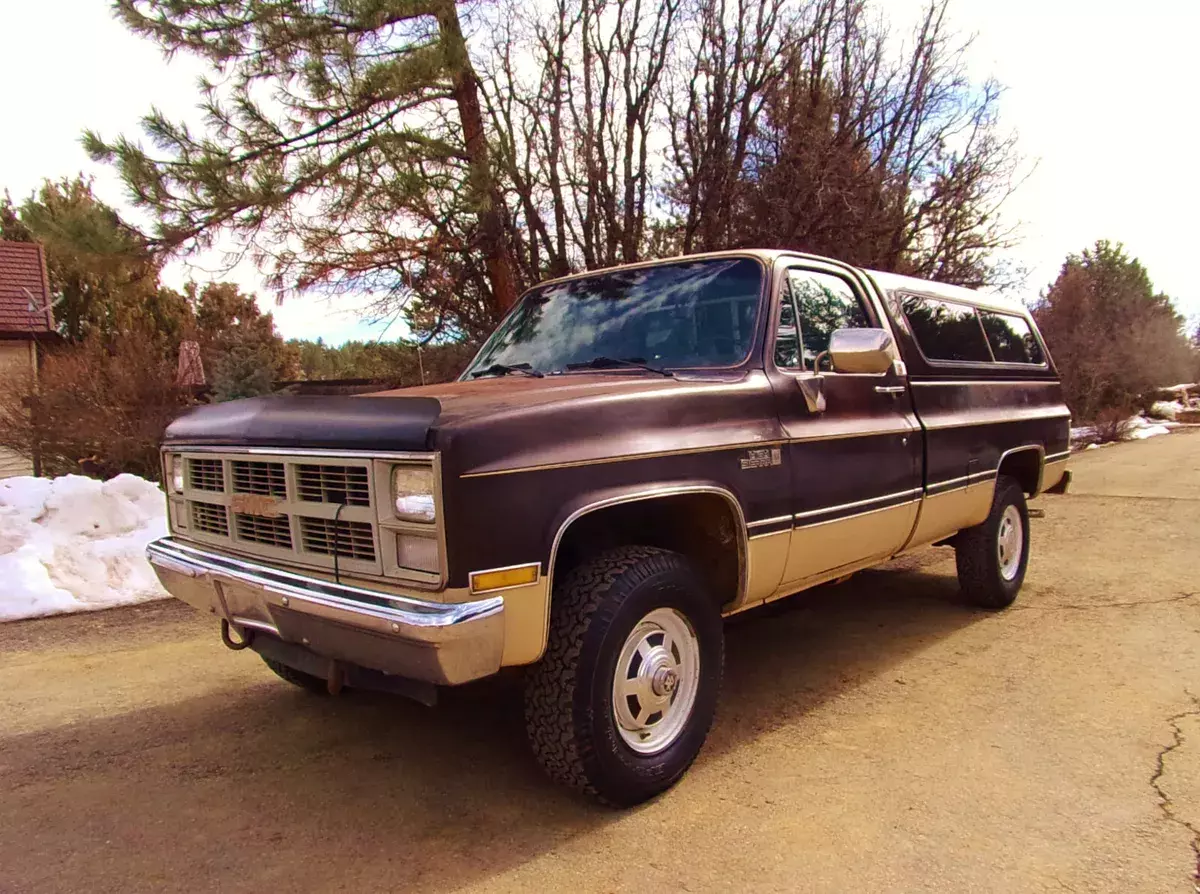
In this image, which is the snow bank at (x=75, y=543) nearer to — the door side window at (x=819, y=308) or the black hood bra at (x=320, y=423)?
the black hood bra at (x=320, y=423)

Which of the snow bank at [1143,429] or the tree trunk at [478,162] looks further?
the snow bank at [1143,429]

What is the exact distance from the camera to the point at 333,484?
2768 mm

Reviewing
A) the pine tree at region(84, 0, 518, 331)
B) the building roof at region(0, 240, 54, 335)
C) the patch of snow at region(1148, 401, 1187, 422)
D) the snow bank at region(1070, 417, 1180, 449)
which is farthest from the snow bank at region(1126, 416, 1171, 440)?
the building roof at region(0, 240, 54, 335)

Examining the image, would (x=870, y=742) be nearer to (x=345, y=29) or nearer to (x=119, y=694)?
(x=119, y=694)

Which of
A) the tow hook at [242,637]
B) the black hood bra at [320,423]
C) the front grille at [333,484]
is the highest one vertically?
the black hood bra at [320,423]

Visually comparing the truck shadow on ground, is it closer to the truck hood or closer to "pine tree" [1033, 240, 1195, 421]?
the truck hood

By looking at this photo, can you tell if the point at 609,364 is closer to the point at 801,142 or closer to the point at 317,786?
the point at 317,786

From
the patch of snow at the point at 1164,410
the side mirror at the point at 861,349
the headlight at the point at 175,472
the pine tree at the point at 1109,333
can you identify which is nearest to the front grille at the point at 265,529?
the headlight at the point at 175,472

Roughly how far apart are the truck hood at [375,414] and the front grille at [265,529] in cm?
28

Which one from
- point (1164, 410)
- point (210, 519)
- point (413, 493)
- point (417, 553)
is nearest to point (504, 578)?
point (417, 553)

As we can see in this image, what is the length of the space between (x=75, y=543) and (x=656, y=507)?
18.7 feet

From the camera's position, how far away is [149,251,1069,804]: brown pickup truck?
8.25 feet

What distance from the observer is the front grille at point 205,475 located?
3.31 meters

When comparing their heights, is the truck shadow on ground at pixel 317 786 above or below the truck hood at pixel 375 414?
below
